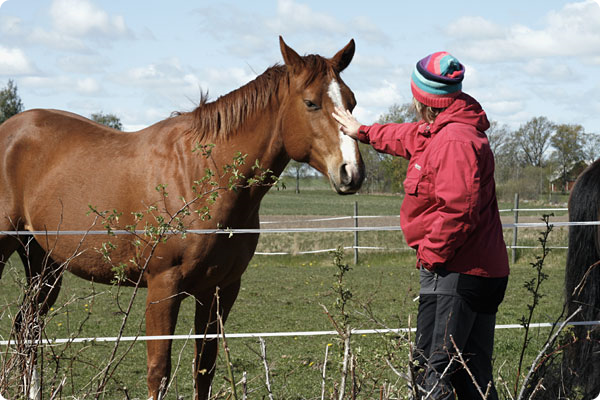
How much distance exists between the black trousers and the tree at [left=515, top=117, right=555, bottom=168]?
1844 inches

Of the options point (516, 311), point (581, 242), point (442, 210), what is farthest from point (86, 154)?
Result: point (516, 311)

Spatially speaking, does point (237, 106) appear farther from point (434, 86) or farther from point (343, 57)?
point (434, 86)

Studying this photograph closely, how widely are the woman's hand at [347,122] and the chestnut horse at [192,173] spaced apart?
10 cm

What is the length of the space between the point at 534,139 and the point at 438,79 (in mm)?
48046

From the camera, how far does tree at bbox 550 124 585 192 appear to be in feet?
143

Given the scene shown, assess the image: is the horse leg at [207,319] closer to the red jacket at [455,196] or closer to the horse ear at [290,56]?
the horse ear at [290,56]

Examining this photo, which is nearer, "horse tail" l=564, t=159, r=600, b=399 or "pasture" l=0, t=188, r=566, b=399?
"pasture" l=0, t=188, r=566, b=399

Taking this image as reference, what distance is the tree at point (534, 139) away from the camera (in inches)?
1829

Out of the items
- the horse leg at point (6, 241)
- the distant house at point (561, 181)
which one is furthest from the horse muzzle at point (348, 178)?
the distant house at point (561, 181)

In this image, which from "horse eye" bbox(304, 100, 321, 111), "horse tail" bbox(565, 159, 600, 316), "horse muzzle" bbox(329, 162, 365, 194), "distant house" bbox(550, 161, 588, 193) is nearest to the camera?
"horse muzzle" bbox(329, 162, 365, 194)

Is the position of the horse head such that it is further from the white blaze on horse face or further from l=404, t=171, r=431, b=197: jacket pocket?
l=404, t=171, r=431, b=197: jacket pocket

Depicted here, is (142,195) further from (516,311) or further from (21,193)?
(516,311)

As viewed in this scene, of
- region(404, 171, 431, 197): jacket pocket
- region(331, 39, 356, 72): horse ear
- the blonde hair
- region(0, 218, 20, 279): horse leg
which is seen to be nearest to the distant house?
region(331, 39, 356, 72): horse ear

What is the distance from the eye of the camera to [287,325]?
789 centimetres
